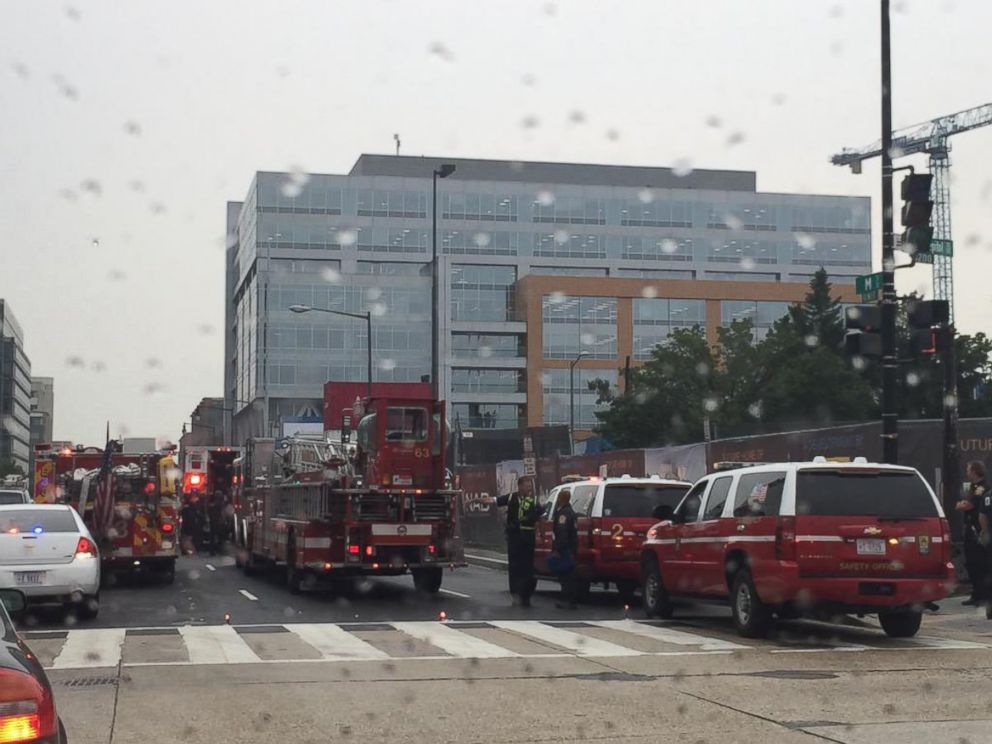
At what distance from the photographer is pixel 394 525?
840 inches

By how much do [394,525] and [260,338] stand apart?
266 ft

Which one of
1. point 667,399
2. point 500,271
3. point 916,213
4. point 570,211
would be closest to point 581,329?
point 500,271

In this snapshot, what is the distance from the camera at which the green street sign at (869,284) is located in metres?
18.8

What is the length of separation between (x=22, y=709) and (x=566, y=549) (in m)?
14.7

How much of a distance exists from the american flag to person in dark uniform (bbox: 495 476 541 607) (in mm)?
8429

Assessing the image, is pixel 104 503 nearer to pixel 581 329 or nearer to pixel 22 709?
pixel 22 709

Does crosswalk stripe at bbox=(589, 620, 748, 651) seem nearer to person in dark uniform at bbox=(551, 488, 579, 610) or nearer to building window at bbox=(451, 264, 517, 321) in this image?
person in dark uniform at bbox=(551, 488, 579, 610)

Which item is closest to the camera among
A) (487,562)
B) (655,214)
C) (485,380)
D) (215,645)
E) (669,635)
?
(215,645)

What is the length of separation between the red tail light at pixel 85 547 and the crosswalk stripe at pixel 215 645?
6.32 feet

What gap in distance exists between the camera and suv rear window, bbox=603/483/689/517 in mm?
20047

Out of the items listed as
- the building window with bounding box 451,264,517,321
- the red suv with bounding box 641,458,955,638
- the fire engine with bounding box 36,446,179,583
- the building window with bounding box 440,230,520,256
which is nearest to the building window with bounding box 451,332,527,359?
the building window with bounding box 451,264,517,321

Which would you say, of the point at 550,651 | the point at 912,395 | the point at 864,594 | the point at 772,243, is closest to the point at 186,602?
the point at 550,651

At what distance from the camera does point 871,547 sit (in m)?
14.0

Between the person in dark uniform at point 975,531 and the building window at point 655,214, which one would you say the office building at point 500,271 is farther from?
the person in dark uniform at point 975,531
